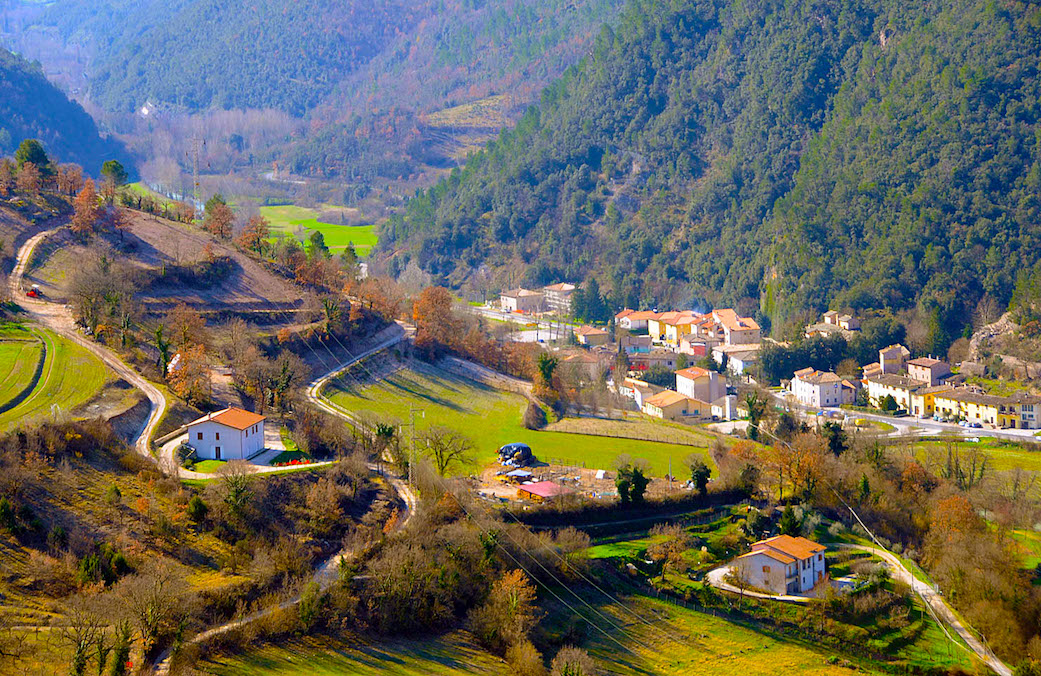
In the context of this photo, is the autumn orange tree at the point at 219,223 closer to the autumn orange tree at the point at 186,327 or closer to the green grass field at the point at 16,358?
the autumn orange tree at the point at 186,327

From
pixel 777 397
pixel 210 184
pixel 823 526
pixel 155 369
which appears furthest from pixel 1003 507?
pixel 210 184

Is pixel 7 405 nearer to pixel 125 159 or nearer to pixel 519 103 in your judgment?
pixel 125 159

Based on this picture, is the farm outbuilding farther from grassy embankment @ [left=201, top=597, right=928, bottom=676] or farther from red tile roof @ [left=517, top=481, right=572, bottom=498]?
grassy embankment @ [left=201, top=597, right=928, bottom=676]

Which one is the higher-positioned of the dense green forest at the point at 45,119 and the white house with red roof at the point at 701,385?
the dense green forest at the point at 45,119

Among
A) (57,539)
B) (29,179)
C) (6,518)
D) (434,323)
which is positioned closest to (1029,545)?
(434,323)

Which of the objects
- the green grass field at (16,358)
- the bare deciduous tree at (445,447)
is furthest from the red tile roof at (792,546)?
the green grass field at (16,358)

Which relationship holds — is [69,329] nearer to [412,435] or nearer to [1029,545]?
[412,435]

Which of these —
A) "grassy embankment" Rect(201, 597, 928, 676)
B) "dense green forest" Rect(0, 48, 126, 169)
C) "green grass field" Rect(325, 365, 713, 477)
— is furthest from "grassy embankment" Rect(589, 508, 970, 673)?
"dense green forest" Rect(0, 48, 126, 169)
